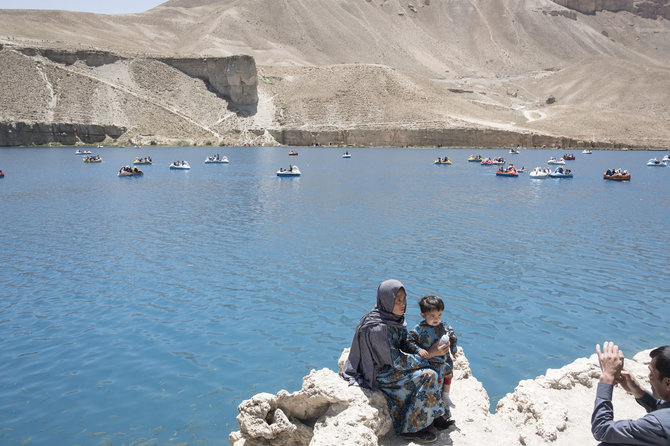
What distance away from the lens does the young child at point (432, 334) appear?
208 inches

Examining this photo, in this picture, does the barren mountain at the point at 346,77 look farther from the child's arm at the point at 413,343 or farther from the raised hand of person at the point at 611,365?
the raised hand of person at the point at 611,365

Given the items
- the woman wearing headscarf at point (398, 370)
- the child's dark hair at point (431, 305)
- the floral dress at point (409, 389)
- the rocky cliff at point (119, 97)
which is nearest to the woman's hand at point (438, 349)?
the woman wearing headscarf at point (398, 370)

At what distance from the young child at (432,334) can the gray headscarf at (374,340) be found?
0.28 meters

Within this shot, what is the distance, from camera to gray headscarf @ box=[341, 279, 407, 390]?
16.5 ft

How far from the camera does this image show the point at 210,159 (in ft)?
167

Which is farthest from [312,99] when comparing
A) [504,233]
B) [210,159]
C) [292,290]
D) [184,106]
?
[292,290]

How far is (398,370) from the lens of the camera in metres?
5.15

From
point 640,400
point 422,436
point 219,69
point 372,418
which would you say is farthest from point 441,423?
point 219,69

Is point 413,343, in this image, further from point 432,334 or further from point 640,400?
point 640,400

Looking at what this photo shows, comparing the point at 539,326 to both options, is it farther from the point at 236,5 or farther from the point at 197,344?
the point at 236,5

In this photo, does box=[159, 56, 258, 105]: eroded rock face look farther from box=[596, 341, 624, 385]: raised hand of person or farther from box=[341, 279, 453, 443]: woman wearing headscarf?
box=[596, 341, 624, 385]: raised hand of person

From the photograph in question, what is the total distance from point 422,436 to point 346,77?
100 meters

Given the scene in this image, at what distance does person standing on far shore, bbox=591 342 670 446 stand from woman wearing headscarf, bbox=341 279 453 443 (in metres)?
1.66

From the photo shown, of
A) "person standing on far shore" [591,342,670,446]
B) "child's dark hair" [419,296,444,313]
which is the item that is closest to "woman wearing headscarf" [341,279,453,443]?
"child's dark hair" [419,296,444,313]
